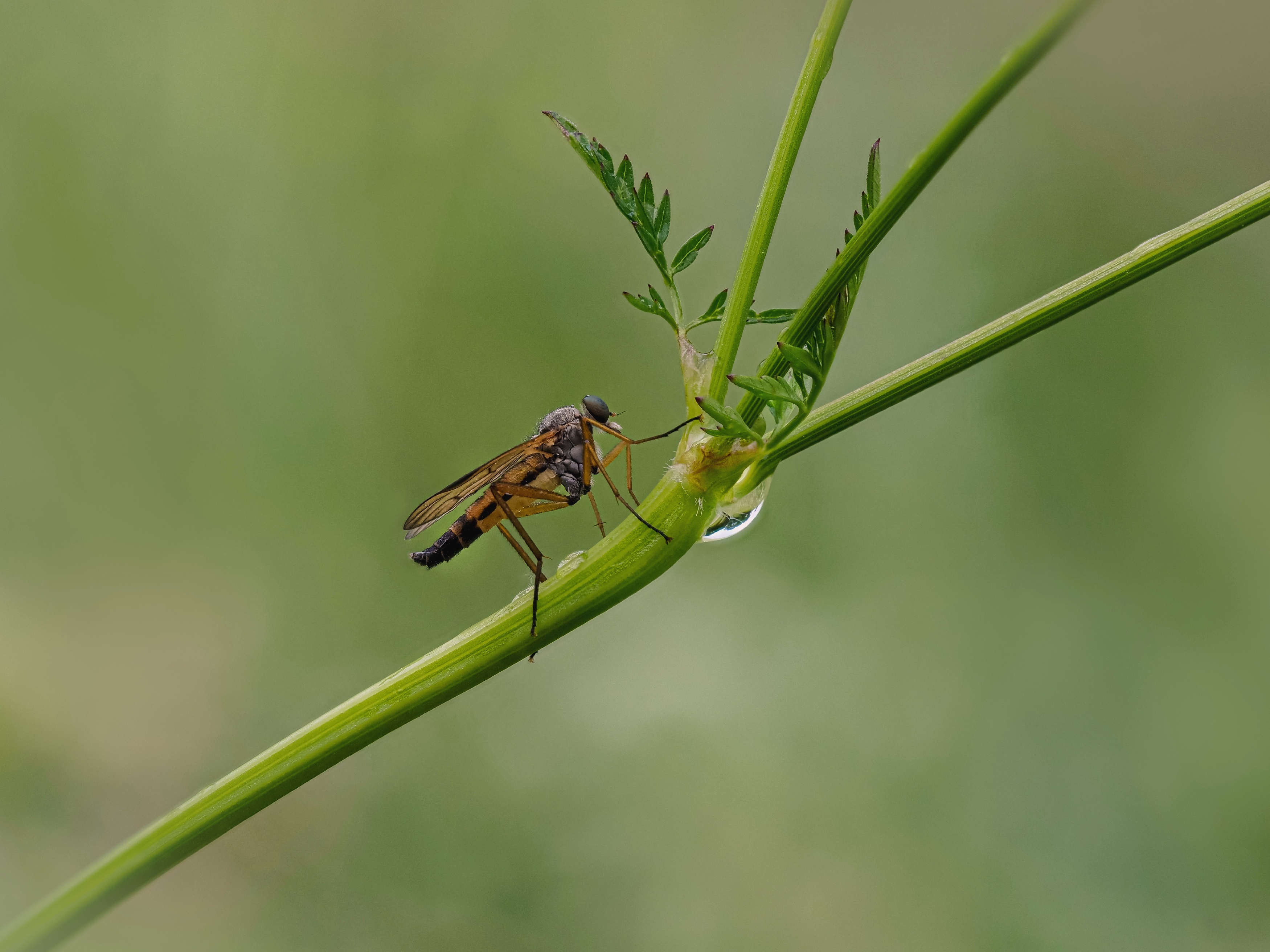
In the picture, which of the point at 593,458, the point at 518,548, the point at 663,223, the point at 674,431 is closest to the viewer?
the point at 663,223

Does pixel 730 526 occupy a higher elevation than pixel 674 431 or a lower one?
lower

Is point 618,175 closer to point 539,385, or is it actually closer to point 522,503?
point 522,503

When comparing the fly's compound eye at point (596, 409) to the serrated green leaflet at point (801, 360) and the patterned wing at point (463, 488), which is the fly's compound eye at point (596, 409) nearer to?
the patterned wing at point (463, 488)

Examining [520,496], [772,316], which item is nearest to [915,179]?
[772,316]

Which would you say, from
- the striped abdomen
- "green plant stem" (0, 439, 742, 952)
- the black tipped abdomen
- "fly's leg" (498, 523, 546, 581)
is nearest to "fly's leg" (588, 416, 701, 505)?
the striped abdomen

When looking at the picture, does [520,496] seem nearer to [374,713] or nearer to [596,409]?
[596,409]

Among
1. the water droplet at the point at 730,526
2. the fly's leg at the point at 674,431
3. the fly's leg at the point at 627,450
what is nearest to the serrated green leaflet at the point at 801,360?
the fly's leg at the point at 674,431
